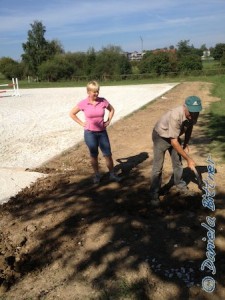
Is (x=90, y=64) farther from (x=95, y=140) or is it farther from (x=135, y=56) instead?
(x=95, y=140)

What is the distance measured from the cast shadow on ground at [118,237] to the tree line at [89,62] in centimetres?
3812

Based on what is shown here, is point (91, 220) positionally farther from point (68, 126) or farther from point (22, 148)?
point (68, 126)

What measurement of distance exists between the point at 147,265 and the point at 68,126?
8.60 m

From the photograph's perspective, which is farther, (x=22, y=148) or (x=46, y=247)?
(x=22, y=148)

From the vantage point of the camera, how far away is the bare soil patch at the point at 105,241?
3.40 meters

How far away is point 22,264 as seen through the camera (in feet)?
12.7

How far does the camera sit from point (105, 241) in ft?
13.5

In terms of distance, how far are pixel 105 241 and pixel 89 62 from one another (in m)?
49.3

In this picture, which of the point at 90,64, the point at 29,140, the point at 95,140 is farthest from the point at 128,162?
the point at 90,64

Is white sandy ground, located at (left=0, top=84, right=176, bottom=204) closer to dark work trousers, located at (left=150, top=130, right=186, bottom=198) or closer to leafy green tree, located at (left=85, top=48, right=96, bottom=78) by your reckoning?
dark work trousers, located at (left=150, top=130, right=186, bottom=198)

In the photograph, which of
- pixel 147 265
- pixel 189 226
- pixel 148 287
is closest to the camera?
pixel 148 287

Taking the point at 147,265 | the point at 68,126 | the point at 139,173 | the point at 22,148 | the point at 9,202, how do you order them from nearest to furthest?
the point at 147,265 → the point at 9,202 → the point at 139,173 → the point at 22,148 → the point at 68,126

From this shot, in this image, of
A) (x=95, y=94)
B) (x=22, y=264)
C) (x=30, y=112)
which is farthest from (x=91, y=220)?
(x=30, y=112)

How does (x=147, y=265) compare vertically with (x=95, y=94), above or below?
below
